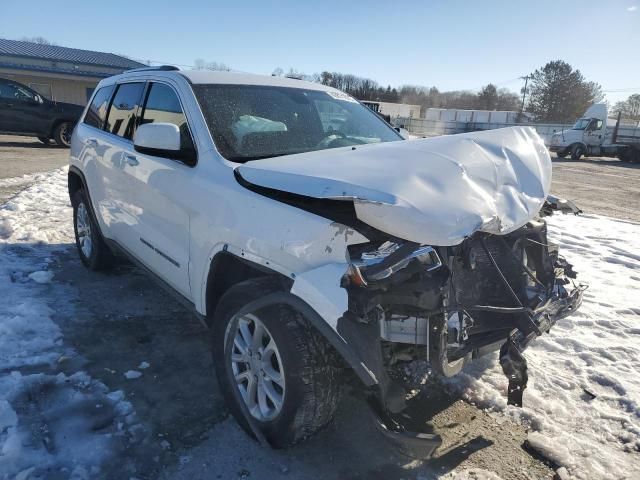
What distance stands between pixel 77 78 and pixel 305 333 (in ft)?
109

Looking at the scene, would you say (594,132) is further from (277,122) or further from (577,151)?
(277,122)

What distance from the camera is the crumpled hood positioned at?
201 centimetres

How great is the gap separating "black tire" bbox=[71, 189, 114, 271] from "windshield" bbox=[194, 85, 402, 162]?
7.34 ft

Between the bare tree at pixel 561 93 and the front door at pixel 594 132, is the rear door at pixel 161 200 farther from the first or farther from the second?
the bare tree at pixel 561 93

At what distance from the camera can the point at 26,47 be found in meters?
34.5

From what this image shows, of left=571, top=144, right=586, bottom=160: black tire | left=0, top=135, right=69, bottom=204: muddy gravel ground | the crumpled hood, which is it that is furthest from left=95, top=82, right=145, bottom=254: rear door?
left=571, top=144, right=586, bottom=160: black tire

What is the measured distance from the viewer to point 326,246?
2141 millimetres

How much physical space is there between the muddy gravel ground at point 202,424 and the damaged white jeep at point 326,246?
22 cm

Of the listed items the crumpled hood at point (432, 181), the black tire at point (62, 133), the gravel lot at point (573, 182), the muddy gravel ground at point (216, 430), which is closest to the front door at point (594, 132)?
the gravel lot at point (573, 182)

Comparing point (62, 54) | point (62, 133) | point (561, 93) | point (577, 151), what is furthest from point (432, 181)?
point (561, 93)

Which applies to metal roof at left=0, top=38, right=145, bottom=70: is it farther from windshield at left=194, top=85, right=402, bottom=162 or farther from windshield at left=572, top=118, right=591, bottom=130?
windshield at left=194, top=85, right=402, bottom=162

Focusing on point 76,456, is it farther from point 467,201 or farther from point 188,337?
point 467,201

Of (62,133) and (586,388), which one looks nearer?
(586,388)

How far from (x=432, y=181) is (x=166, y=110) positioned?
2.12 meters
